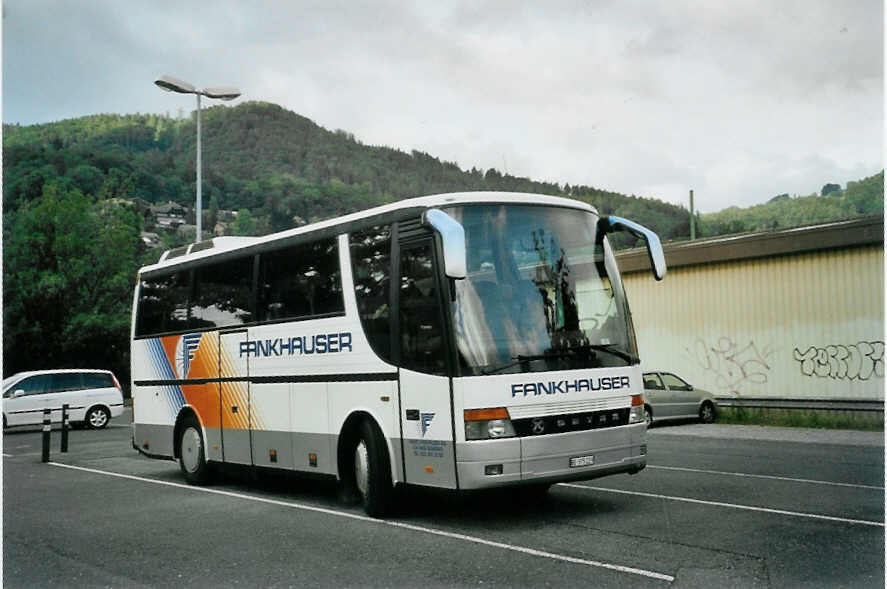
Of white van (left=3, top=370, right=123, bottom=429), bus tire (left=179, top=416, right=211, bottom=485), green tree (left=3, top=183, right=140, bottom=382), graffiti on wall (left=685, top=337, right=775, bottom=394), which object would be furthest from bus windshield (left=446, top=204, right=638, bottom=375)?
green tree (left=3, top=183, right=140, bottom=382)

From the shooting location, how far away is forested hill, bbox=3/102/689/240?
138 feet

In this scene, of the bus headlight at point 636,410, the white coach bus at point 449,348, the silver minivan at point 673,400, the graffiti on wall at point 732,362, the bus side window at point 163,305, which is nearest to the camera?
the white coach bus at point 449,348

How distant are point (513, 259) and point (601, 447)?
80.2 inches

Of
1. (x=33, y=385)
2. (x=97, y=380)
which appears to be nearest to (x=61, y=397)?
(x=33, y=385)

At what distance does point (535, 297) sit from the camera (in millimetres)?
9086

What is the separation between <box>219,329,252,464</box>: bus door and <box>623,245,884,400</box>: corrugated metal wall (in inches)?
591

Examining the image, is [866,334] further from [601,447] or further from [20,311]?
[20,311]

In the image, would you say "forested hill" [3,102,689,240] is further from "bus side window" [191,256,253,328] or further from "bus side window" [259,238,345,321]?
"bus side window" [259,238,345,321]

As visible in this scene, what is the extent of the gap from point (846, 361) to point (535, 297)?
15.2 meters

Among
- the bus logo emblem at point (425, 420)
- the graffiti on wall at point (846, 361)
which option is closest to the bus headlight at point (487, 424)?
the bus logo emblem at point (425, 420)

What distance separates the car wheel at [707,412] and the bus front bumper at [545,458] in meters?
14.6

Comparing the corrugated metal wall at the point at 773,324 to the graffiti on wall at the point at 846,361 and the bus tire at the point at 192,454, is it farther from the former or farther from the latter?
the bus tire at the point at 192,454

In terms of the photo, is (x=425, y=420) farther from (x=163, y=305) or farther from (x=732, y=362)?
(x=732, y=362)

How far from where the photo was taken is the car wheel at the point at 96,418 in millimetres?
28016
